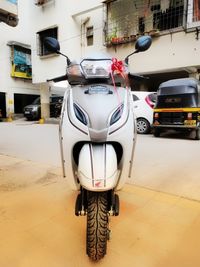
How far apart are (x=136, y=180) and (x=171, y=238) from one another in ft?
3.91

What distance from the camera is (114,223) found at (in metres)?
1.76

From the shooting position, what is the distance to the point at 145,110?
7031 mm

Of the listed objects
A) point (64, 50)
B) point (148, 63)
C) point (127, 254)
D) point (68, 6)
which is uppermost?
point (68, 6)

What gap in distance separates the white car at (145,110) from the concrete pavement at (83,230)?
A: 4.74 metres

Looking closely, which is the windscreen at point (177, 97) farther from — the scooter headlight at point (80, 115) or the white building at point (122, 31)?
the scooter headlight at point (80, 115)

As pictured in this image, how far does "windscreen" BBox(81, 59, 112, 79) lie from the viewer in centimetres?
156

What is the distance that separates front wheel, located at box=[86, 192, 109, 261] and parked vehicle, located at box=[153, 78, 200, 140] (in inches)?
194

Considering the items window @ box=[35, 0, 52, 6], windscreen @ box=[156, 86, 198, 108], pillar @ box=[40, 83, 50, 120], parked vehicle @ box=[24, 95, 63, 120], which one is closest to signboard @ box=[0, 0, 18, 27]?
windscreen @ box=[156, 86, 198, 108]

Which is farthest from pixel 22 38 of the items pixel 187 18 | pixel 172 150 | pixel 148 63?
pixel 172 150

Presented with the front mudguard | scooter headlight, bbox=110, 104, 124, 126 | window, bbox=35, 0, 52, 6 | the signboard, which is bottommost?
the front mudguard

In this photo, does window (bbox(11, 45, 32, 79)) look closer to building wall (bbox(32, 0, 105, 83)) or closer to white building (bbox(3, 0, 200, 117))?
white building (bbox(3, 0, 200, 117))

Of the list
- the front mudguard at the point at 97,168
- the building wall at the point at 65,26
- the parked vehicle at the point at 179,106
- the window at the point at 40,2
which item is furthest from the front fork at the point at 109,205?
the window at the point at 40,2

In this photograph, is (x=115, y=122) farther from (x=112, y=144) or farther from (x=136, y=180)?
(x=136, y=180)

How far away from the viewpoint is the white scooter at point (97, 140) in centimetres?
126
